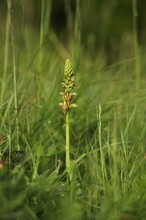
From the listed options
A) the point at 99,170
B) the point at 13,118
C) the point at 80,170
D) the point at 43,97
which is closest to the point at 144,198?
the point at 99,170

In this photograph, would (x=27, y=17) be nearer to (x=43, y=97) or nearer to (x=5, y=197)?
(x=43, y=97)

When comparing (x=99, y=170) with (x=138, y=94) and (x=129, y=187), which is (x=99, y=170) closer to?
(x=129, y=187)

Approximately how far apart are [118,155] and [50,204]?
493 mm

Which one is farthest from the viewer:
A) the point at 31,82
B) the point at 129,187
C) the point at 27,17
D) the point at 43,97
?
the point at 27,17

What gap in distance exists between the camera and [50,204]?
7.02ft

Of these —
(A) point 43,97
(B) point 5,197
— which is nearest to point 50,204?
(B) point 5,197

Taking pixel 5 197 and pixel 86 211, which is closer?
pixel 5 197

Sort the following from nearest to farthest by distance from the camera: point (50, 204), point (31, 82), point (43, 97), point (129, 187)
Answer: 1. point (50, 204)
2. point (129, 187)
3. point (43, 97)
4. point (31, 82)

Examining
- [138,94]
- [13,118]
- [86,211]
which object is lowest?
[86,211]

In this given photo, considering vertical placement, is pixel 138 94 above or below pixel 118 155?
above

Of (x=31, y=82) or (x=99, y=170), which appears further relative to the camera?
(x=31, y=82)

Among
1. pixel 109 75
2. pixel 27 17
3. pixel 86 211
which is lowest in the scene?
pixel 86 211

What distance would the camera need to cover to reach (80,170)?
264 cm

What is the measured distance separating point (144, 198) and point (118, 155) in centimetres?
32
